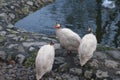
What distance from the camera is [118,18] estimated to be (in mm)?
14914

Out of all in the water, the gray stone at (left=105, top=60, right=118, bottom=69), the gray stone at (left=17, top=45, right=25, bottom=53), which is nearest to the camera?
the gray stone at (left=105, top=60, right=118, bottom=69)

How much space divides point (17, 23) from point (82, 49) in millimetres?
5727

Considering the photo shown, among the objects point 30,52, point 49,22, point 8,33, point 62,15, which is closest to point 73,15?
point 62,15

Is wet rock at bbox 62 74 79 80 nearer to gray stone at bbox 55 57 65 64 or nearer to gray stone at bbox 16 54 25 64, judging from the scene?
gray stone at bbox 55 57 65 64

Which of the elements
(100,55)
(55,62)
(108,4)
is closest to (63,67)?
(55,62)

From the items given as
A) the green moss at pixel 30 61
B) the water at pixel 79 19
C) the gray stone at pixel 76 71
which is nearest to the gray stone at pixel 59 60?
the gray stone at pixel 76 71

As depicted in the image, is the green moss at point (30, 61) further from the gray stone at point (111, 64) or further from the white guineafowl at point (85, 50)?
the gray stone at point (111, 64)

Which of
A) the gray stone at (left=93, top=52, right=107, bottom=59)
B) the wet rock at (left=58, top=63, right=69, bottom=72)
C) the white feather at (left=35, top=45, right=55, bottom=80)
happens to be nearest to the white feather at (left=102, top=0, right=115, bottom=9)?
the gray stone at (left=93, top=52, right=107, bottom=59)

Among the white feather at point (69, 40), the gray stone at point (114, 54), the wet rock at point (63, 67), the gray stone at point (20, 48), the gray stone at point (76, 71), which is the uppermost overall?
the white feather at point (69, 40)

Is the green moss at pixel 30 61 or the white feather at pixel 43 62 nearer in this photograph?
the white feather at pixel 43 62

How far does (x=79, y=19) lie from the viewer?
1446cm

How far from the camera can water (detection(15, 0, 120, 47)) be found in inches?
515

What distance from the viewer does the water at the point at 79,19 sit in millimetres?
13086

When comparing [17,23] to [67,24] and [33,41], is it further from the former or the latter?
[33,41]
